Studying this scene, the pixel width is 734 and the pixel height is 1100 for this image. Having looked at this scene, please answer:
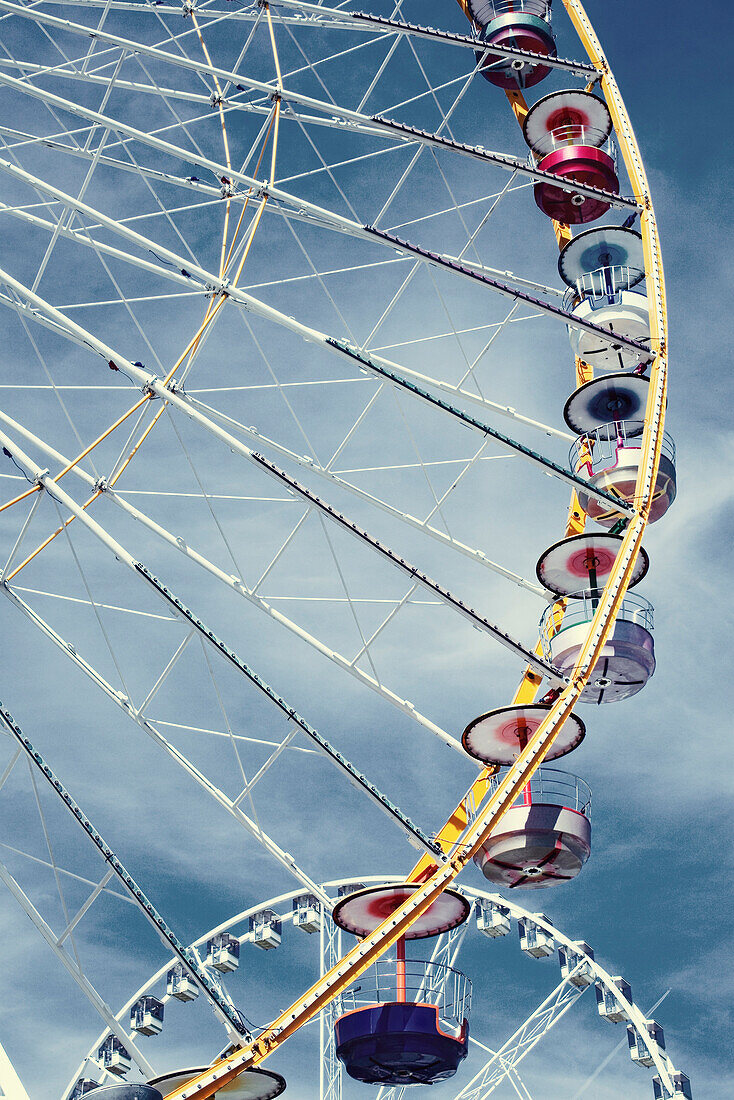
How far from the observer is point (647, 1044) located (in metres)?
31.9

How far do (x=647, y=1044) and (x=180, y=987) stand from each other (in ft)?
33.3

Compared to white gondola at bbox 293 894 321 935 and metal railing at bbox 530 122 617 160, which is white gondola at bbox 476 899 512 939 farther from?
metal railing at bbox 530 122 617 160

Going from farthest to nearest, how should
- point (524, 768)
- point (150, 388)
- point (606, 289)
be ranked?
point (606, 289), point (524, 768), point (150, 388)

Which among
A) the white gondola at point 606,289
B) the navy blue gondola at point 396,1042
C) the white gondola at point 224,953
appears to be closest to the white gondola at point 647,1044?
the white gondola at point 224,953

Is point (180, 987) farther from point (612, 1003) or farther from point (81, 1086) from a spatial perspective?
point (612, 1003)

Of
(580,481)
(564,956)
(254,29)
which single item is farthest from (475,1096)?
(254,29)

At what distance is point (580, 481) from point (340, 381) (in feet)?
12.5

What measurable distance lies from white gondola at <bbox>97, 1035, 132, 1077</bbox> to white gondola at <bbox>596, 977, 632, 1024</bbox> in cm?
1002

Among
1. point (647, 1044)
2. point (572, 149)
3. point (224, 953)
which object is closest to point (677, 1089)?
point (647, 1044)

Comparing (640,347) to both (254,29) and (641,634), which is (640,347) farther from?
(254,29)

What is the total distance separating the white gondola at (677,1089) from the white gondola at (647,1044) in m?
0.53

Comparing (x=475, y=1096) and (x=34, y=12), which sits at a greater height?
(x=34, y=12)

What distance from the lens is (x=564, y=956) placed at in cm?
3216

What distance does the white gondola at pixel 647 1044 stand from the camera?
105 ft
